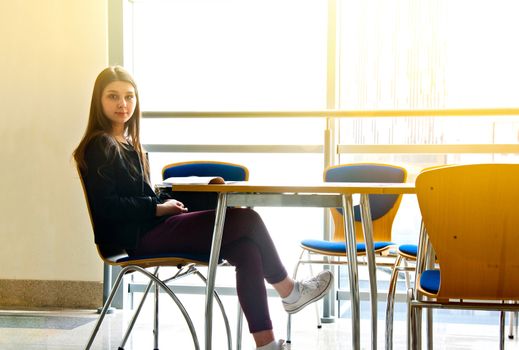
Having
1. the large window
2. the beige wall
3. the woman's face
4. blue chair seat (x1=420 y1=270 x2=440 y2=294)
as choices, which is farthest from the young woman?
the beige wall

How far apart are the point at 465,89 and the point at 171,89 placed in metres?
1.80

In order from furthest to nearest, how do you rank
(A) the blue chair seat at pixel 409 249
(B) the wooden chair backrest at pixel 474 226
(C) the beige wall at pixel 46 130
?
(C) the beige wall at pixel 46 130 < (A) the blue chair seat at pixel 409 249 < (B) the wooden chair backrest at pixel 474 226

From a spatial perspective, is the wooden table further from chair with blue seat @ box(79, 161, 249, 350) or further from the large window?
the large window

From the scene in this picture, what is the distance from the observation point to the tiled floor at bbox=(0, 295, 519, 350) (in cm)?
327

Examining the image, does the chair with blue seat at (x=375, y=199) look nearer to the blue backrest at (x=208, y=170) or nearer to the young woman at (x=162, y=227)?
the blue backrest at (x=208, y=170)

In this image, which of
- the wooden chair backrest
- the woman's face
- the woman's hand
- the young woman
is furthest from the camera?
the woman's face

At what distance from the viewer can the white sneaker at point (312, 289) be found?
256 centimetres

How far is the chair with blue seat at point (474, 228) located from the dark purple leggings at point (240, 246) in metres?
0.66

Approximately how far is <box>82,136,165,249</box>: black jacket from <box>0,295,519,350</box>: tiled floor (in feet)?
2.72

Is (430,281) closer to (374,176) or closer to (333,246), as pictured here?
(333,246)

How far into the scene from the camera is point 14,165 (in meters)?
4.31

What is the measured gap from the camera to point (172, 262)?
2559 mm

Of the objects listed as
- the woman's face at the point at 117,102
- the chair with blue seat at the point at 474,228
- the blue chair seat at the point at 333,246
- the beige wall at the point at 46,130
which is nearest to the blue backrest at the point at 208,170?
the blue chair seat at the point at 333,246

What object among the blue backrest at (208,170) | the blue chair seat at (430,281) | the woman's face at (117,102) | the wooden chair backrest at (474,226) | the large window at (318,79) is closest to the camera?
the wooden chair backrest at (474,226)
